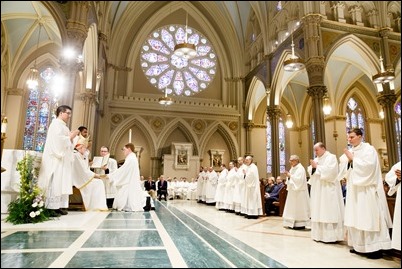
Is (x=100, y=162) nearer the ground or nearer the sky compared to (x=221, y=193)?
nearer the sky

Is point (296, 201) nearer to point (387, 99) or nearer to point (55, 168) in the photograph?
point (55, 168)

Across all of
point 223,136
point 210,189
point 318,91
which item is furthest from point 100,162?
point 223,136

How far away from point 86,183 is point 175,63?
15.8 meters

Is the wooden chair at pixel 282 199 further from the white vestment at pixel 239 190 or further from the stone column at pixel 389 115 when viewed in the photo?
the stone column at pixel 389 115

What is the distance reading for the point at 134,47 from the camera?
64.1ft

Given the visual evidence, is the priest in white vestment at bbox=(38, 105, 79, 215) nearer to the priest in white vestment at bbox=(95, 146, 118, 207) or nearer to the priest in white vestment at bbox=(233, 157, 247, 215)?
the priest in white vestment at bbox=(95, 146, 118, 207)

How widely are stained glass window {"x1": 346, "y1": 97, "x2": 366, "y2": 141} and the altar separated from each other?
18850 millimetres

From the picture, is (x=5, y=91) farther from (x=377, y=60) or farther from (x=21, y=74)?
(x=377, y=60)

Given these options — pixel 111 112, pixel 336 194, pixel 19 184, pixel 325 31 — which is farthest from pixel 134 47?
pixel 336 194

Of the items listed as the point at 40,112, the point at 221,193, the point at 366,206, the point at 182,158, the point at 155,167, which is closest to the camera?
the point at 366,206

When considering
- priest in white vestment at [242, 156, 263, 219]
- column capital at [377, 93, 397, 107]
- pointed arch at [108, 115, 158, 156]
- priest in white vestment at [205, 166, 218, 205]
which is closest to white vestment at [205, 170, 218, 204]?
priest in white vestment at [205, 166, 218, 205]

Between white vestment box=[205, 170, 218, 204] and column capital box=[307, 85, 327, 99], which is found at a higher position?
column capital box=[307, 85, 327, 99]

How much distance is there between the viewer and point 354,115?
1920 cm

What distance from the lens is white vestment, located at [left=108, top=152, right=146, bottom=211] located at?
7.23 metres
